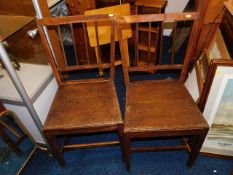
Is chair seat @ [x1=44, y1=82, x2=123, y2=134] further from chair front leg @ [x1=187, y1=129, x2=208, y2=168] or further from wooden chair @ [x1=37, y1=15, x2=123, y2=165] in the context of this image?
chair front leg @ [x1=187, y1=129, x2=208, y2=168]

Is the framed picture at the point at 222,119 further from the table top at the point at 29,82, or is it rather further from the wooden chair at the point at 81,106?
the table top at the point at 29,82

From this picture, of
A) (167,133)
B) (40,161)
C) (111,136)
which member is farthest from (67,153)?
(167,133)

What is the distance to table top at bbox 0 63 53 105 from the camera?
132 cm

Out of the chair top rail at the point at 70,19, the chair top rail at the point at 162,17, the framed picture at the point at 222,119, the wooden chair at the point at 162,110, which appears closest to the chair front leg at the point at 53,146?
the wooden chair at the point at 162,110

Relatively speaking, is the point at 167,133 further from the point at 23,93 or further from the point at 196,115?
the point at 23,93

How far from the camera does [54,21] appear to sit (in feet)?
4.04

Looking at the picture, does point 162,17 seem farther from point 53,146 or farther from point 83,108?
point 53,146

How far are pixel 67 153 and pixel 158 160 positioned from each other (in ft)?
2.37

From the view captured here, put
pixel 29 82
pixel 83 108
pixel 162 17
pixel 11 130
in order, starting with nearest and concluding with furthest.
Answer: pixel 162 17 < pixel 83 108 < pixel 29 82 < pixel 11 130

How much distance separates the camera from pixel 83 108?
1306mm

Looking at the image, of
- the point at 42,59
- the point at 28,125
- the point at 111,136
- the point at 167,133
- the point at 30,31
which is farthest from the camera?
the point at 111,136

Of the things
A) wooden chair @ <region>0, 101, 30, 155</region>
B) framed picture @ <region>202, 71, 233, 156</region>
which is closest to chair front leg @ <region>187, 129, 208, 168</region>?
Result: framed picture @ <region>202, 71, 233, 156</region>

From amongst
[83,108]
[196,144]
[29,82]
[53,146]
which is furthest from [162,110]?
[29,82]

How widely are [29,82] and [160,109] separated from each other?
905 millimetres
